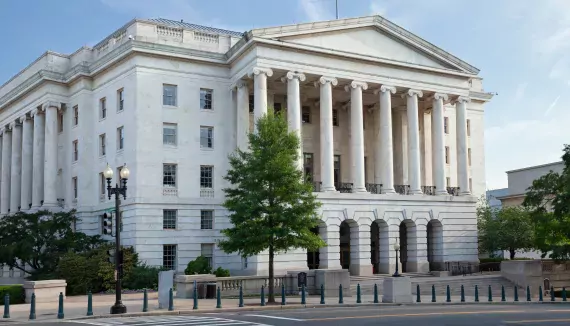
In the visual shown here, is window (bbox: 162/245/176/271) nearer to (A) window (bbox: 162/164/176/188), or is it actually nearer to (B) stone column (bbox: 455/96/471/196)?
(A) window (bbox: 162/164/176/188)

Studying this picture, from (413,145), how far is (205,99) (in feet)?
59.2

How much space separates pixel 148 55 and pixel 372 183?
2284 cm

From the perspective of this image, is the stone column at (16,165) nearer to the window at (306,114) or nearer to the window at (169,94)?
the window at (169,94)

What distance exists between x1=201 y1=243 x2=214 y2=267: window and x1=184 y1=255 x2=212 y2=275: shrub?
3677 millimetres

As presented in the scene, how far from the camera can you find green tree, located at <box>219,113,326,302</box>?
1382 inches

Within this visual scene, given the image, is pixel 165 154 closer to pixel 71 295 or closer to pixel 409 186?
pixel 71 295

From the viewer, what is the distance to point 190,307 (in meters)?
31.6

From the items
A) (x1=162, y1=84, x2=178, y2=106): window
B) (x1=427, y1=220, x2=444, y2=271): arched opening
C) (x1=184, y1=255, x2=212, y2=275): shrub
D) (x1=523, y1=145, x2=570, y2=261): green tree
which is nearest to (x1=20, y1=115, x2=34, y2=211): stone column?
(x1=162, y1=84, x2=178, y2=106): window

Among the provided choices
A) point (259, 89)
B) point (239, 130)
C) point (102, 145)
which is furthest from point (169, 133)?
point (259, 89)

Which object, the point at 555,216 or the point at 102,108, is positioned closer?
the point at 555,216

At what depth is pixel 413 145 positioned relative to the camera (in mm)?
58719

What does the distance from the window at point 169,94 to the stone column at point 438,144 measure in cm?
2279

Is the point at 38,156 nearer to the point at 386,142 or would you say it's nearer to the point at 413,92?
the point at 386,142

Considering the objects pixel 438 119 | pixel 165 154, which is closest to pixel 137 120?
pixel 165 154
